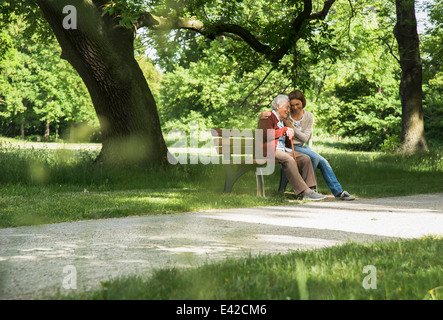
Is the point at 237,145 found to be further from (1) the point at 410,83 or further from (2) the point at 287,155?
(1) the point at 410,83

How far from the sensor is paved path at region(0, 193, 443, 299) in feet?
12.0

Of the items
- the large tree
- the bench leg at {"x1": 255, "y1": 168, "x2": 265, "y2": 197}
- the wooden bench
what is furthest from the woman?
the large tree

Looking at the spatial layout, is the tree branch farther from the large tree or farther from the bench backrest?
the bench backrest

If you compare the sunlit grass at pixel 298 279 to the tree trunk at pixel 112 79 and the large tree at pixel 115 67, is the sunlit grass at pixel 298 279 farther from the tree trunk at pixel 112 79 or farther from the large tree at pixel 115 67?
the tree trunk at pixel 112 79

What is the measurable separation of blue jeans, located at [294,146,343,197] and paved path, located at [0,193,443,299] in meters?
1.27

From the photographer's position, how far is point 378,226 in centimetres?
593

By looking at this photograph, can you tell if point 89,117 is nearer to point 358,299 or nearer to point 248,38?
point 248,38

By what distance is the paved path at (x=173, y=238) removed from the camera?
12.0ft

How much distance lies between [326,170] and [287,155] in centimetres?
92

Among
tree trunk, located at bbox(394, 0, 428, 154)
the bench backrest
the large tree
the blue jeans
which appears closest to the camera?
the bench backrest

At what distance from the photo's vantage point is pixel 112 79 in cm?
1133

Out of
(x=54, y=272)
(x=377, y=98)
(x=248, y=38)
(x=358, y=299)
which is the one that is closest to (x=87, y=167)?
(x=248, y=38)

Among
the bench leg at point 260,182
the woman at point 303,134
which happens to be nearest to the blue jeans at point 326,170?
the woman at point 303,134

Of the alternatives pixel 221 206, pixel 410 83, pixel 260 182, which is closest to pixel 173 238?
pixel 221 206
